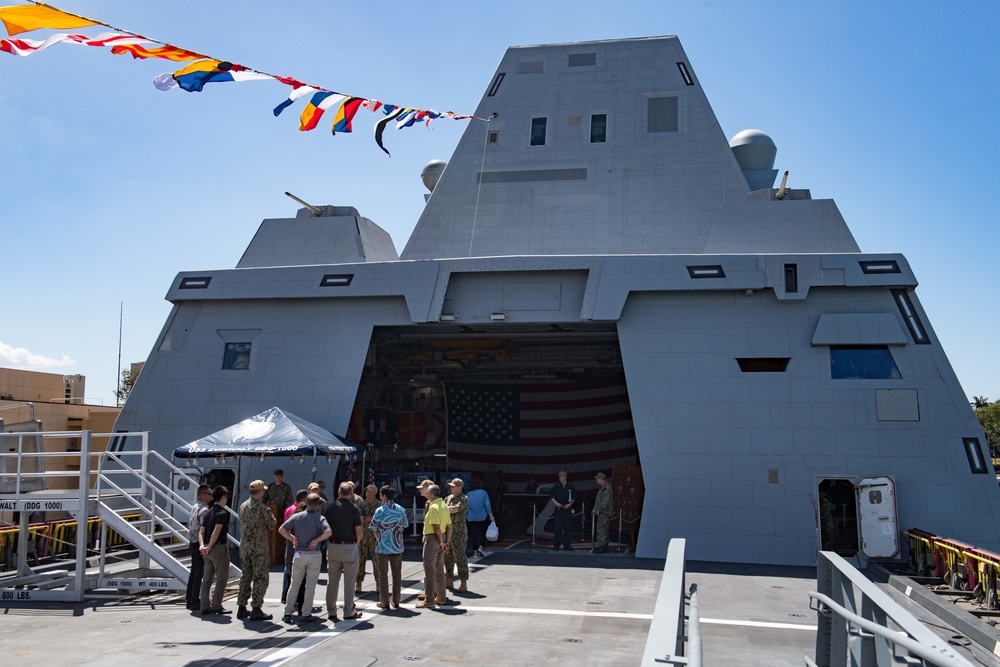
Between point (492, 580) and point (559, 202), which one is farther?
point (559, 202)

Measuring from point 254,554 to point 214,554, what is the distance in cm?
66

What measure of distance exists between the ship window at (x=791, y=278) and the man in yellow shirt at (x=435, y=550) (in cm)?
791

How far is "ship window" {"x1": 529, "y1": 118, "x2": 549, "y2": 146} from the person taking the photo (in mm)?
17958

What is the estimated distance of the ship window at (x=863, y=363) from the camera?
14.2 metres

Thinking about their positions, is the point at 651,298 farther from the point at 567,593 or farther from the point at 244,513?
the point at 244,513

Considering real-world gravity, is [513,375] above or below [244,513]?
above

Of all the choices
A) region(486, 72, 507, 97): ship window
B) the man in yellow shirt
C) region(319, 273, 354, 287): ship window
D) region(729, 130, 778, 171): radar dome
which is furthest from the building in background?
region(729, 130, 778, 171): radar dome

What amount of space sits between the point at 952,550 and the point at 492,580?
6.14 m

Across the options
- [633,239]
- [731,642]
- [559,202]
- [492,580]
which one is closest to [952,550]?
[731,642]

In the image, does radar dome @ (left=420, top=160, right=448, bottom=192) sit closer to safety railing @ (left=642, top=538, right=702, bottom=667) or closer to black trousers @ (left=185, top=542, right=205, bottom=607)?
black trousers @ (left=185, top=542, right=205, bottom=607)

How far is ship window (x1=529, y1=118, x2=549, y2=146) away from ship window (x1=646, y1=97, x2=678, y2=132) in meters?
2.22

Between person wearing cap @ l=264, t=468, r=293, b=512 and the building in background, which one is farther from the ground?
the building in background

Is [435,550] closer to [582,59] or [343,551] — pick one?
[343,551]

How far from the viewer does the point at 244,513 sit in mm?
9234
